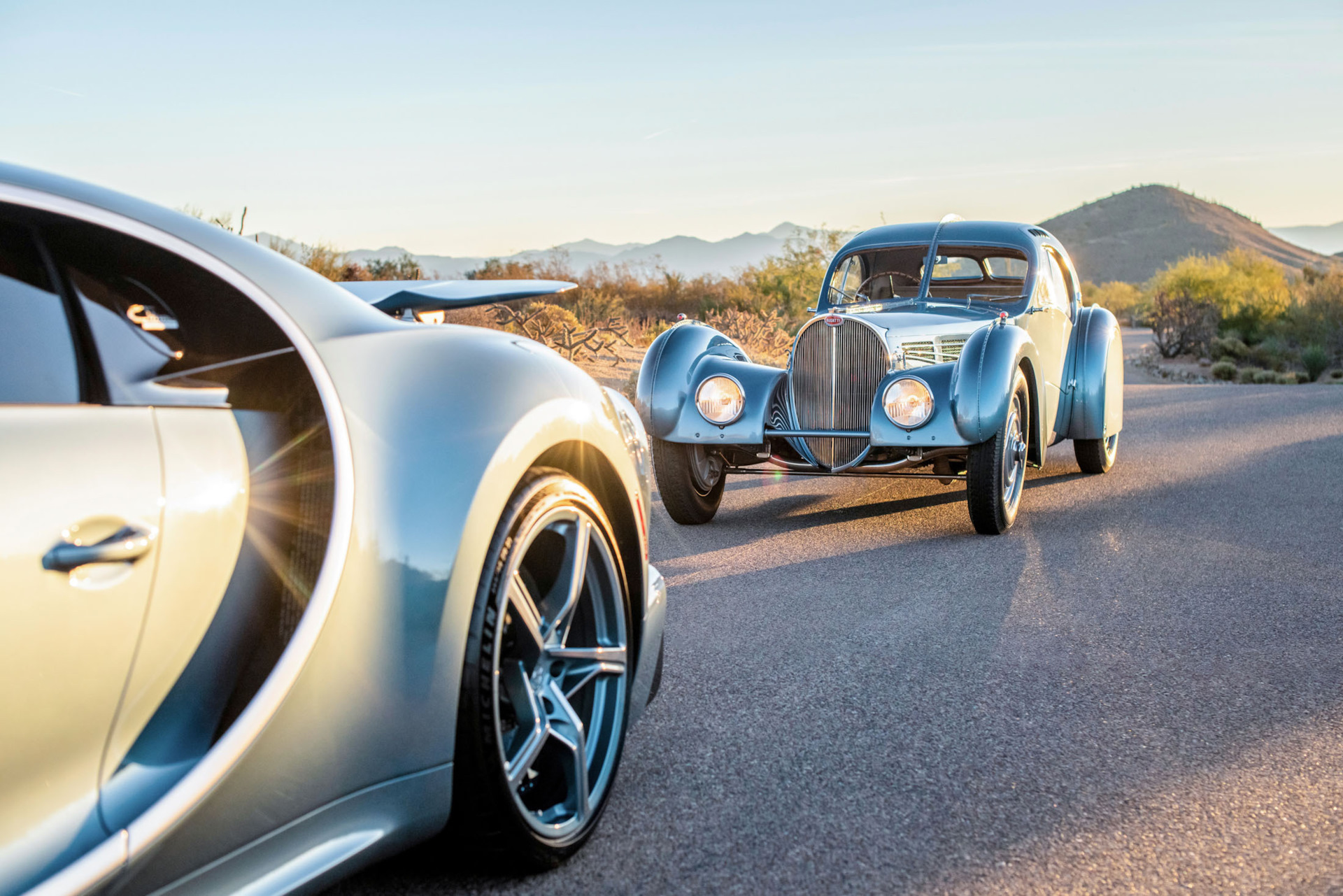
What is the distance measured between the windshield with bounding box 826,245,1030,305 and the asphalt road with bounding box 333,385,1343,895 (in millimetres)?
2025

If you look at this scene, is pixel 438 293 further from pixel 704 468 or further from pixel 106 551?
pixel 704 468

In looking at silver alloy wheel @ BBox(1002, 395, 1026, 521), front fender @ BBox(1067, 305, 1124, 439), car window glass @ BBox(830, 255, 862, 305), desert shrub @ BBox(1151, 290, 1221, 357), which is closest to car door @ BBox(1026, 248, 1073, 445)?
front fender @ BBox(1067, 305, 1124, 439)

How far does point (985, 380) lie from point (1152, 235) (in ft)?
446

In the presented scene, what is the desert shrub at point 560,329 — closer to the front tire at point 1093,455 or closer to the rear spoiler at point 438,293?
the front tire at point 1093,455

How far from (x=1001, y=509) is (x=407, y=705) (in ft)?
17.2

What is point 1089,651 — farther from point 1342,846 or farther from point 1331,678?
point 1342,846

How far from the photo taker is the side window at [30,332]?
1.82m

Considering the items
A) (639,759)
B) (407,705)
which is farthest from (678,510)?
(407,705)

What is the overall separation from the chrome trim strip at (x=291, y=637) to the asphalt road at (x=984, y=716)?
2.96ft

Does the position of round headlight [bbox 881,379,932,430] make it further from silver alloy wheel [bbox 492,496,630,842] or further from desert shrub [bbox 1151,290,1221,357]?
desert shrub [bbox 1151,290,1221,357]

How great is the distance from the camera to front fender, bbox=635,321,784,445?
709cm

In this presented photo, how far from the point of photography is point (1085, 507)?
784 cm

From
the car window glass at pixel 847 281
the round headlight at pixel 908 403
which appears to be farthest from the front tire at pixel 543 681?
the car window glass at pixel 847 281

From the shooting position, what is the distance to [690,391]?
718cm
